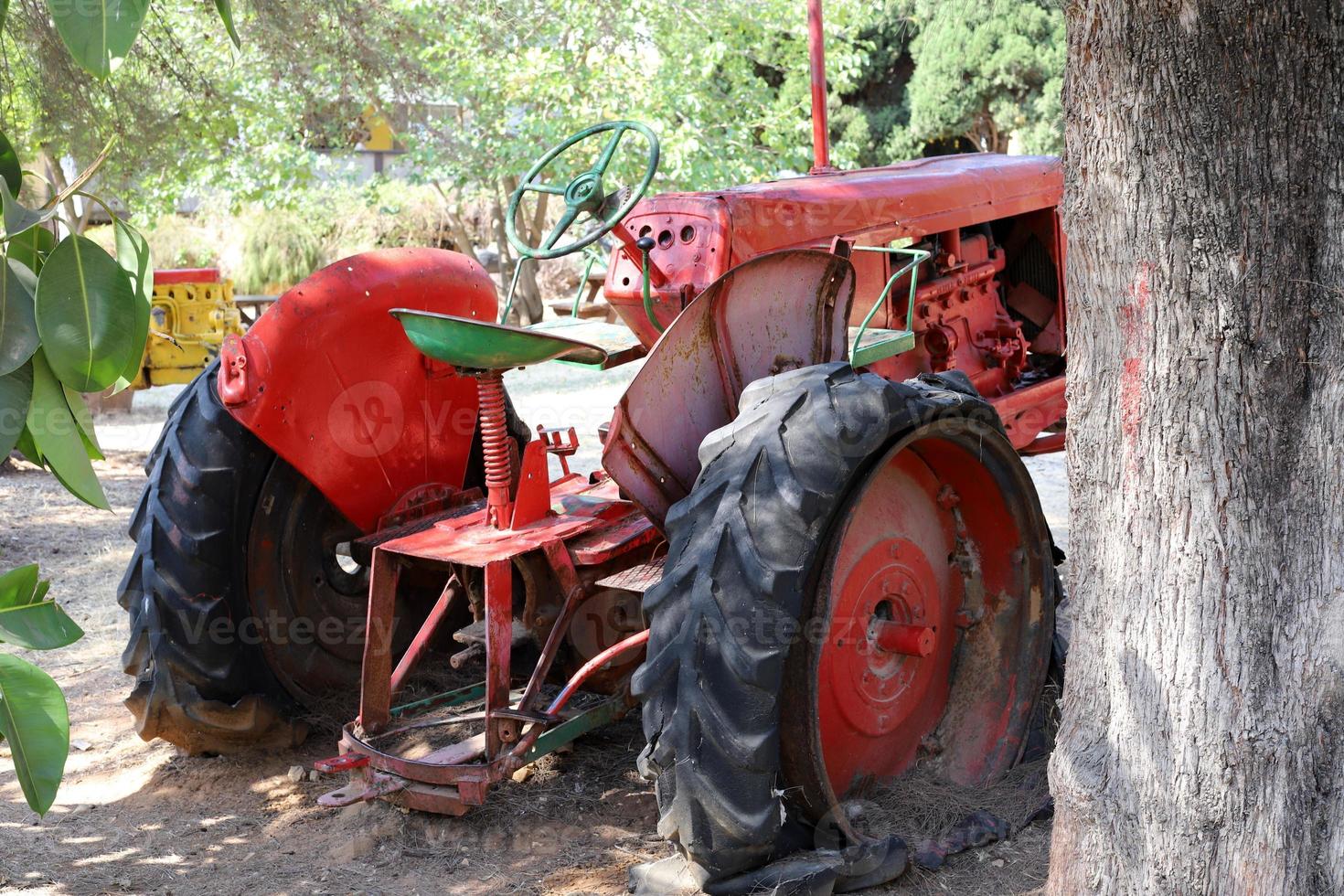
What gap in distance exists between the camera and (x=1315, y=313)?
224cm

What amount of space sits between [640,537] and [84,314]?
1.88 metres

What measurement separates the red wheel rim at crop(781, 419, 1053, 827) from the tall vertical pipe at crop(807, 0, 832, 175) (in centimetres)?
164

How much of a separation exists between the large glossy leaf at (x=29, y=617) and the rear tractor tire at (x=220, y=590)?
71.1 inches

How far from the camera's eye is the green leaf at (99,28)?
5.06 ft

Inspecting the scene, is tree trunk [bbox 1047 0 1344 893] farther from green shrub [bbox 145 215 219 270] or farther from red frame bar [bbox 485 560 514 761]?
green shrub [bbox 145 215 219 270]

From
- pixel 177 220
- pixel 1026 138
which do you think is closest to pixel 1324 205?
pixel 1026 138

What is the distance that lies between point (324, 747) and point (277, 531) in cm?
71

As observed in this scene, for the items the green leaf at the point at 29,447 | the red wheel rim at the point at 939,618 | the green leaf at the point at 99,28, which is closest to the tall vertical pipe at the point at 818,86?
the red wheel rim at the point at 939,618

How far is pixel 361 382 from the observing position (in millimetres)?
3760

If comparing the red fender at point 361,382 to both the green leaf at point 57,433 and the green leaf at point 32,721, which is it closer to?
the green leaf at point 57,433

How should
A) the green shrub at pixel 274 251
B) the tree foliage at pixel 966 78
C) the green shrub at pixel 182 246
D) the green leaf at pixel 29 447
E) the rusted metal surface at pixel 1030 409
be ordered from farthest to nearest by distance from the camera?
the green shrub at pixel 182 246, the green shrub at pixel 274 251, the tree foliage at pixel 966 78, the rusted metal surface at pixel 1030 409, the green leaf at pixel 29 447

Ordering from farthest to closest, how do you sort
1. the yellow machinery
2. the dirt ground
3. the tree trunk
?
1. the yellow machinery
2. the dirt ground
3. the tree trunk

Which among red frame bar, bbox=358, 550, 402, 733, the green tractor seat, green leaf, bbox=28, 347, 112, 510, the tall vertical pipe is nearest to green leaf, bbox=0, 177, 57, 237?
green leaf, bbox=28, 347, 112, 510

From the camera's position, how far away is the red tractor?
2.77 metres
